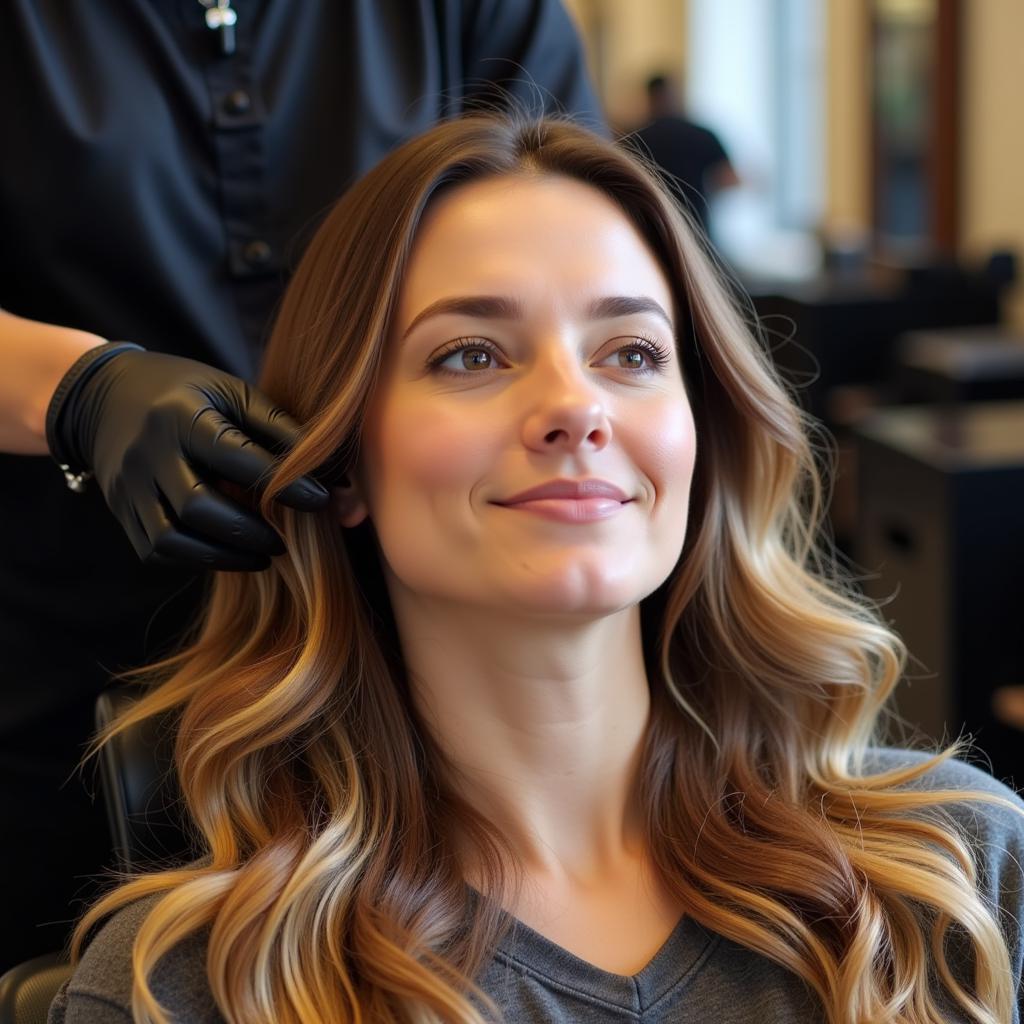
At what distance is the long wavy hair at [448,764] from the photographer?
46.8 inches

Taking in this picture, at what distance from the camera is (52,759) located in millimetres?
1522

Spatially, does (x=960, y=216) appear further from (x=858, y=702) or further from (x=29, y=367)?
(x=29, y=367)

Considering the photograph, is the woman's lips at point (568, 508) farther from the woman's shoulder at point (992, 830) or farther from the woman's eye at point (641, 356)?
the woman's shoulder at point (992, 830)

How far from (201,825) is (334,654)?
189 mm

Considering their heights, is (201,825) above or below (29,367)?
below

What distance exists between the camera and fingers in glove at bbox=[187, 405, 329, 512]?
1.20 m

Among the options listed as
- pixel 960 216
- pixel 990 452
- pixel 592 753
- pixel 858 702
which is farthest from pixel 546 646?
pixel 960 216

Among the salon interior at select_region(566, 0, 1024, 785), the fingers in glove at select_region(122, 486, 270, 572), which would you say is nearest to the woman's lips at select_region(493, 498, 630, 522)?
the fingers in glove at select_region(122, 486, 270, 572)

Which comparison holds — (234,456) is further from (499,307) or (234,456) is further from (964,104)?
(964,104)

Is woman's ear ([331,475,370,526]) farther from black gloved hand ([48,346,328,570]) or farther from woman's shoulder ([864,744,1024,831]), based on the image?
woman's shoulder ([864,744,1024,831])

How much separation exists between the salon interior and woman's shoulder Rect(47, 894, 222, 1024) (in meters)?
0.87

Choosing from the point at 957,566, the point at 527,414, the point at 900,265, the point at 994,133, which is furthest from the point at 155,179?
the point at 994,133

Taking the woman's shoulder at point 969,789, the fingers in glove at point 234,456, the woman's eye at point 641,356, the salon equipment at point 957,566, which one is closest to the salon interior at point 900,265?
the salon equipment at point 957,566

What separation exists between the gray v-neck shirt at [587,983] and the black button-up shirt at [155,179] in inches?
16.3
